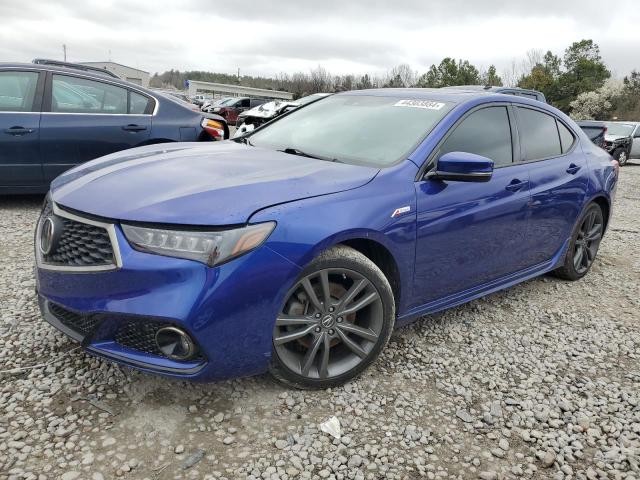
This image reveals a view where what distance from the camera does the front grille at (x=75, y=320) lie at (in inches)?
86.0

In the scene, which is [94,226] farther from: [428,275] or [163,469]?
[428,275]

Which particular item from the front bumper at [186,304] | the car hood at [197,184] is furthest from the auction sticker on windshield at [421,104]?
the front bumper at [186,304]

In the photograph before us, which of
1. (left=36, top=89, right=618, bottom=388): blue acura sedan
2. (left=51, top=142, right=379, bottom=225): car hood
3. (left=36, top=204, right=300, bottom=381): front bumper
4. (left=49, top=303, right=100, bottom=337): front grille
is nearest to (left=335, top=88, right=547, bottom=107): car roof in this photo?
(left=36, top=89, right=618, bottom=388): blue acura sedan

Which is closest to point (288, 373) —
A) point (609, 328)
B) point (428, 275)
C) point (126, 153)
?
point (428, 275)

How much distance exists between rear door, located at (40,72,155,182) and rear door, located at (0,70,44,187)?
83 mm

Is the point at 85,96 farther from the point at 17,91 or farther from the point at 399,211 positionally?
the point at 399,211

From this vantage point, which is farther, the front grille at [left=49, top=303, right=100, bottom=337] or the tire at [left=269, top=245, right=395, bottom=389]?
the tire at [left=269, top=245, right=395, bottom=389]

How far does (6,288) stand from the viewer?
345 cm

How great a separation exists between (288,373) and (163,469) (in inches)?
26.6

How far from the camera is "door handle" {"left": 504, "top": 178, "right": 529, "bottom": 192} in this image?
10.8 feet

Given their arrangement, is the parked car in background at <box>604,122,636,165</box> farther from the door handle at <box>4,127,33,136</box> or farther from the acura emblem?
the acura emblem

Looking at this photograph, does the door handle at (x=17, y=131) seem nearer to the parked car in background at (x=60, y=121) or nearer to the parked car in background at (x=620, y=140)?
the parked car in background at (x=60, y=121)

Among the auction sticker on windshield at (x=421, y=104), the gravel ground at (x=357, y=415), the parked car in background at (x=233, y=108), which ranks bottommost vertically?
the gravel ground at (x=357, y=415)

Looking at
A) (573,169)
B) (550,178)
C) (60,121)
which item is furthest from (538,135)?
(60,121)
